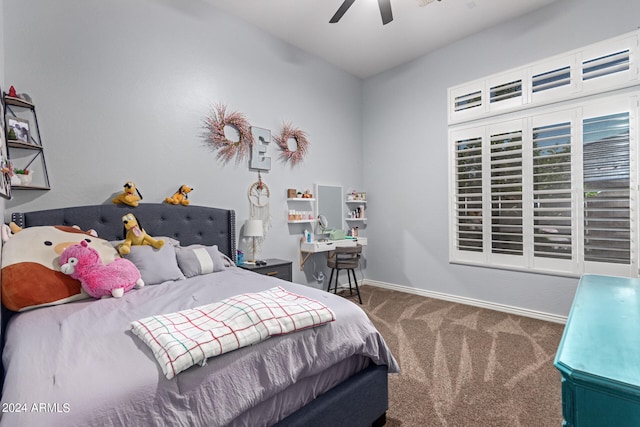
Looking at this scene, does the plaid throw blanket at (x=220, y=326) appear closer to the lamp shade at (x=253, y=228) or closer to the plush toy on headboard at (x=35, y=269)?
the plush toy on headboard at (x=35, y=269)

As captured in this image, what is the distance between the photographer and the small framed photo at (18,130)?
A: 211cm

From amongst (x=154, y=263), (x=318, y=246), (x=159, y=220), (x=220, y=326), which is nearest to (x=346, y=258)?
(x=318, y=246)

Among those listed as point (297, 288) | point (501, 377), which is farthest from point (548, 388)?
point (297, 288)

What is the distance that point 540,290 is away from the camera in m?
3.32

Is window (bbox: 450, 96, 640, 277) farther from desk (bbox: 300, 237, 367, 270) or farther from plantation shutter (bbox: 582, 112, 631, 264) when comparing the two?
desk (bbox: 300, 237, 367, 270)

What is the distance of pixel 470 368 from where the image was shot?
2277 millimetres

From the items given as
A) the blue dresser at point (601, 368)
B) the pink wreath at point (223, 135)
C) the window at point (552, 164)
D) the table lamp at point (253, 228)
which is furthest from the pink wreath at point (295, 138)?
the blue dresser at point (601, 368)

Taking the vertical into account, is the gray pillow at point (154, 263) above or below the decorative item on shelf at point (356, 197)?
below

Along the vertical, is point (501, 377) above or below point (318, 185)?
below

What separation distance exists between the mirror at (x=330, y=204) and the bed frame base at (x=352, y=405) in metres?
2.67

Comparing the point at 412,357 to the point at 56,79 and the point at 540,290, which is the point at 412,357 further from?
the point at 56,79

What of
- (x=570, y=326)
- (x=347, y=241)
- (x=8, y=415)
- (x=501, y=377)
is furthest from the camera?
(x=347, y=241)

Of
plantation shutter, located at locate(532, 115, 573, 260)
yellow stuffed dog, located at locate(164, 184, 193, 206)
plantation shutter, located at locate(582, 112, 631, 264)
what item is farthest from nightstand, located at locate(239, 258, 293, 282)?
plantation shutter, located at locate(582, 112, 631, 264)

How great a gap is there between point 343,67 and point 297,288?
371 centimetres
